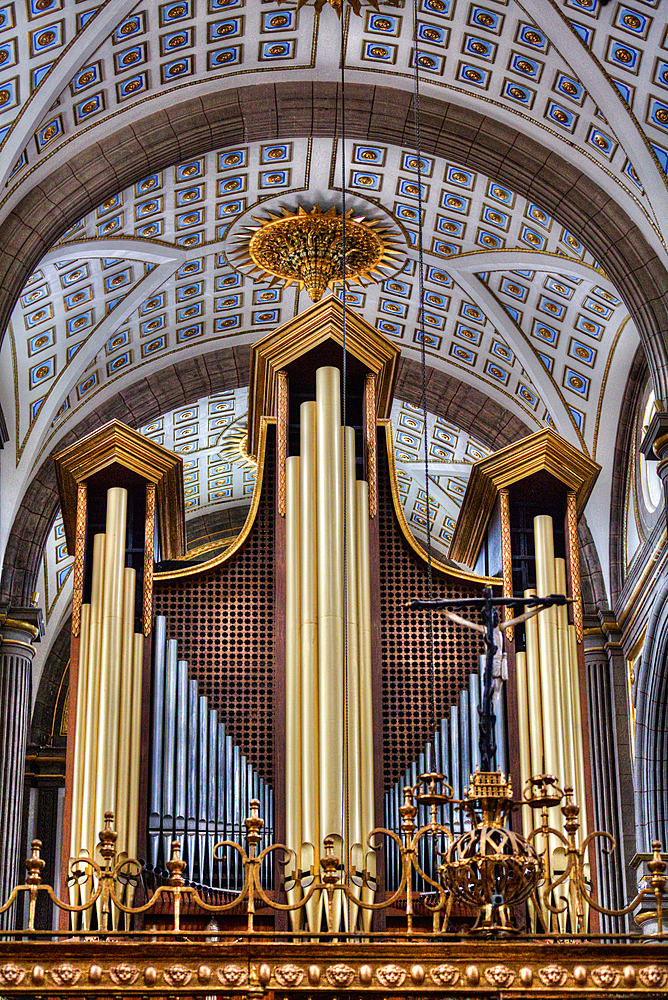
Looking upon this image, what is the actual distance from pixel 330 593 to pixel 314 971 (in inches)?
146

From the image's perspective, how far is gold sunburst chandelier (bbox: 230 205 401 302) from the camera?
58.5 ft

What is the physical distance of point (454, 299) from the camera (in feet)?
63.7

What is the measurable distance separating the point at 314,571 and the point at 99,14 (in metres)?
6.20

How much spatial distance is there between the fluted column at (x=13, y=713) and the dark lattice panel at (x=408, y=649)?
7.59 m

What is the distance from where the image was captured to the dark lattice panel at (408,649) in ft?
37.8

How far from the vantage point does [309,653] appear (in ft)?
37.0

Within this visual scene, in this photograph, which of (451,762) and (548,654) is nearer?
(451,762)

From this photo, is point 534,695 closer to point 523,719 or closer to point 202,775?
point 523,719

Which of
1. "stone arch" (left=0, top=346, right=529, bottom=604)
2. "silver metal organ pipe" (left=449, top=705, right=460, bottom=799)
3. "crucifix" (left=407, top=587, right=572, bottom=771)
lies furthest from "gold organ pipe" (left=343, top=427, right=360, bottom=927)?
"stone arch" (left=0, top=346, right=529, bottom=604)

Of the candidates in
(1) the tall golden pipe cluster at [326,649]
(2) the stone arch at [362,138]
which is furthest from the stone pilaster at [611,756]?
(1) the tall golden pipe cluster at [326,649]

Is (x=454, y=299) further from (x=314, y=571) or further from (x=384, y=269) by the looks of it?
(x=314, y=571)

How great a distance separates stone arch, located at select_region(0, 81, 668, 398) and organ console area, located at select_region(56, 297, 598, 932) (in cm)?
335

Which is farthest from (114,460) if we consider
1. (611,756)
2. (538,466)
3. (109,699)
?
(611,756)

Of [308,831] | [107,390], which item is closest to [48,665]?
[107,390]
